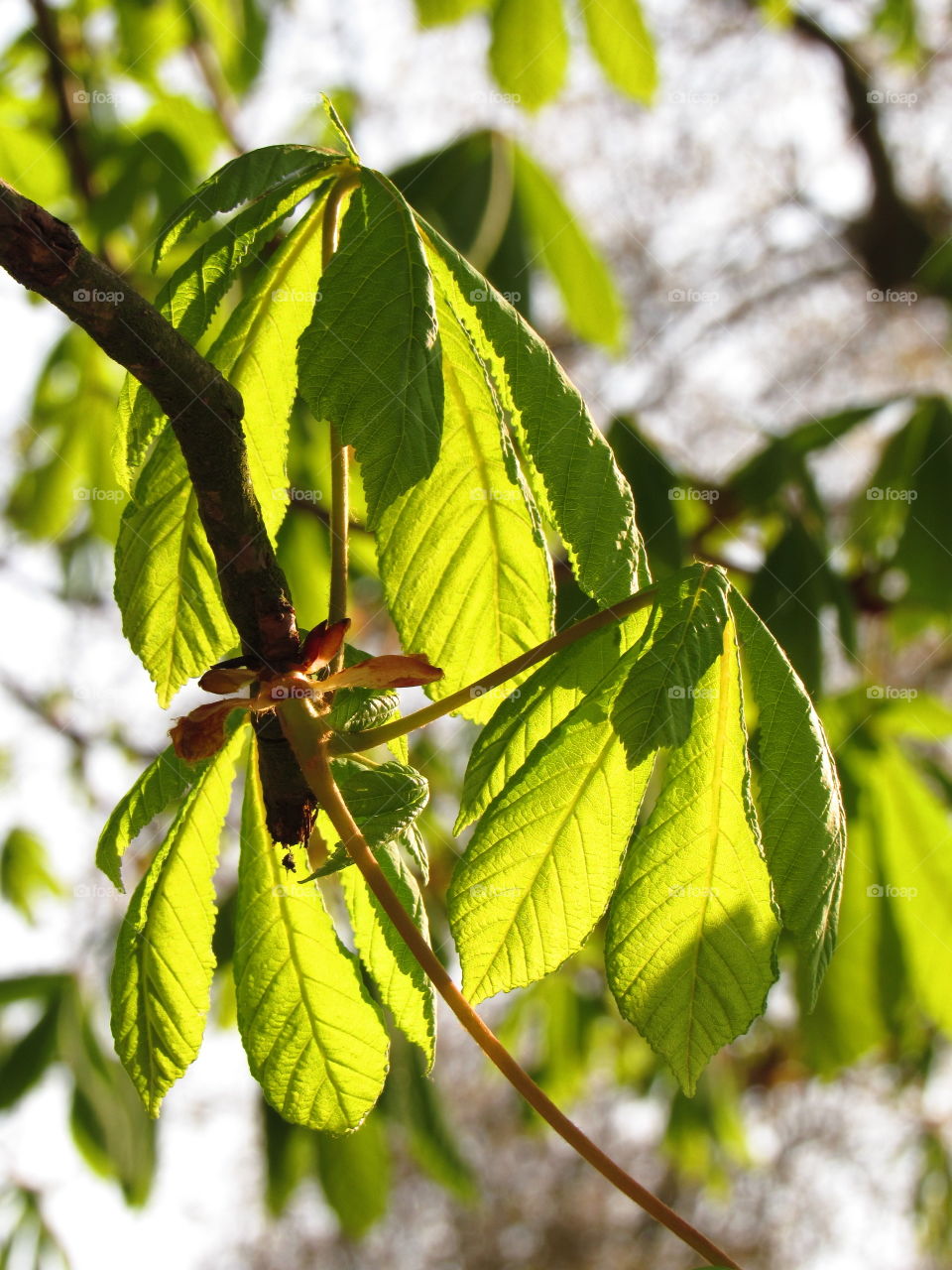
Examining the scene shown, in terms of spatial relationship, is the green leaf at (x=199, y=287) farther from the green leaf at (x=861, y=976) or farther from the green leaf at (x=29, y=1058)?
the green leaf at (x=29, y=1058)

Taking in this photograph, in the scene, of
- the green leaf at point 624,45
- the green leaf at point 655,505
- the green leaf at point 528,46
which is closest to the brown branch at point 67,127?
the green leaf at point 528,46

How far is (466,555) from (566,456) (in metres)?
0.12

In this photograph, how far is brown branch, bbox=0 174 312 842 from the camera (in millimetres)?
456

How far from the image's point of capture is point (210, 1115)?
5617mm

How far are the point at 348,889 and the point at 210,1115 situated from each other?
554 centimetres

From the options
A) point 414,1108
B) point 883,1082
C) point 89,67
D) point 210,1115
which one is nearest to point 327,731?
point 414,1108

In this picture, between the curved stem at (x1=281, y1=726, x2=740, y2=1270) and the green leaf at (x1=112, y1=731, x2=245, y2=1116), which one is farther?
the green leaf at (x1=112, y1=731, x2=245, y2=1116)

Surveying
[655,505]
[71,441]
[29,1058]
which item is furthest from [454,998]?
[71,441]

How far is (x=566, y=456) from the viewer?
0.53 m

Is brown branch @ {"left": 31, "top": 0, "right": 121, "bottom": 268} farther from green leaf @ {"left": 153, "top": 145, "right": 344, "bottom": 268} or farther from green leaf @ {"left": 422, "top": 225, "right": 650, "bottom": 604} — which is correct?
green leaf @ {"left": 422, "top": 225, "right": 650, "bottom": 604}

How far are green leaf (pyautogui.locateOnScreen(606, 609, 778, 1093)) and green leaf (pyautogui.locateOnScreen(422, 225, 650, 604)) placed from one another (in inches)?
2.7

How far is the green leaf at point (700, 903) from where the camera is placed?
55 cm

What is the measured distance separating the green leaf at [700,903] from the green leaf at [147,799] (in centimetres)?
23

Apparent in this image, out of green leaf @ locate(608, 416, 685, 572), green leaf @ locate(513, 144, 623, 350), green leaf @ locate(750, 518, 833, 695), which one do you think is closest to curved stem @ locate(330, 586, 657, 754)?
green leaf @ locate(608, 416, 685, 572)
